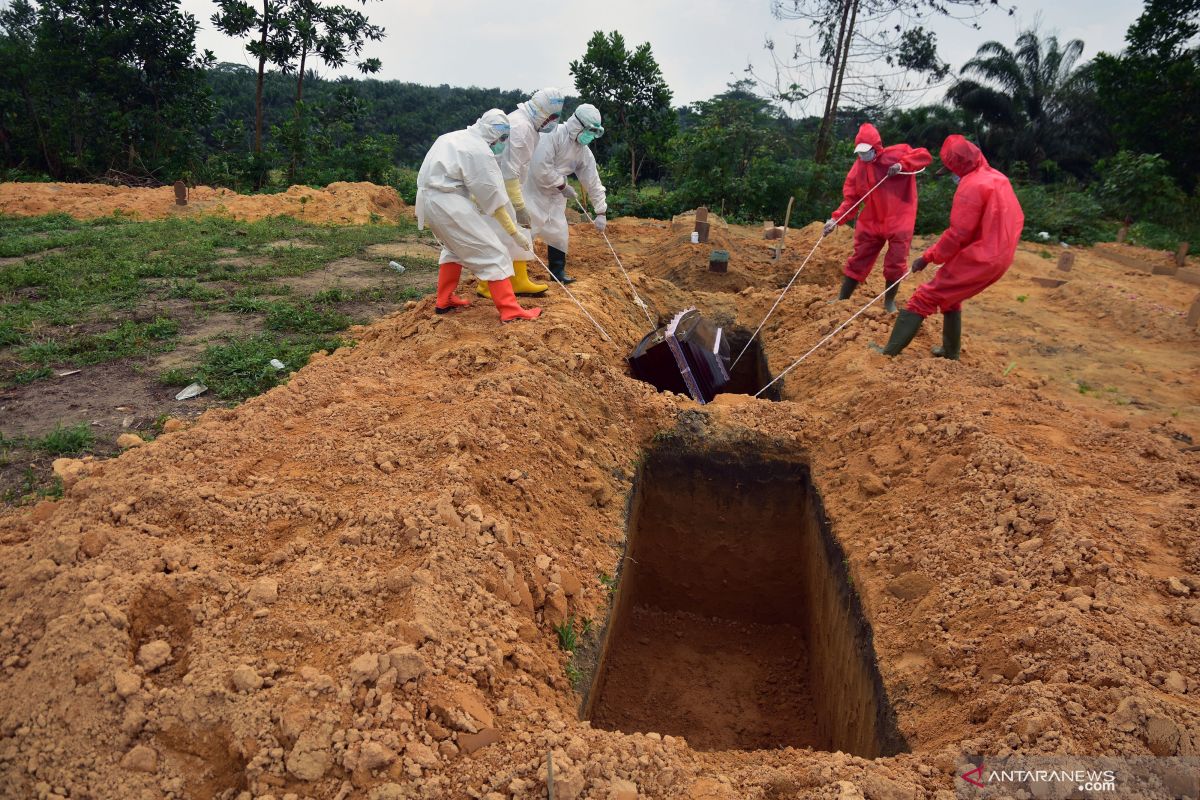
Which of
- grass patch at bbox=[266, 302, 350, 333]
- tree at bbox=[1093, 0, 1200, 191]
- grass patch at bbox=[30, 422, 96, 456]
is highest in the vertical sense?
tree at bbox=[1093, 0, 1200, 191]

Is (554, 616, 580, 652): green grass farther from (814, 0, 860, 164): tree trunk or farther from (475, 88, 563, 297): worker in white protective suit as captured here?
(814, 0, 860, 164): tree trunk

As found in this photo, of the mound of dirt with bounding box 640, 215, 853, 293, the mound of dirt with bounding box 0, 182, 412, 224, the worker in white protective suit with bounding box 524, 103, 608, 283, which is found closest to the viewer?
the worker in white protective suit with bounding box 524, 103, 608, 283

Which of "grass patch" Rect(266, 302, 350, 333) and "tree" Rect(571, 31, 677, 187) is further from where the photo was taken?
"tree" Rect(571, 31, 677, 187)

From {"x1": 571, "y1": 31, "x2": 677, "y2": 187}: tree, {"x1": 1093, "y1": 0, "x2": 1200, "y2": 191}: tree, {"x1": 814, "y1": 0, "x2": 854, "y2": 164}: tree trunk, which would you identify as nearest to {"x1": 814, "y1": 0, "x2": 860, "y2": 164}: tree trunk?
{"x1": 814, "y1": 0, "x2": 854, "y2": 164}: tree trunk

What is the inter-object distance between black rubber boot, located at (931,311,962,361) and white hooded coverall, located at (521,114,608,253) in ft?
9.65

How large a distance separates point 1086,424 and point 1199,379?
317cm

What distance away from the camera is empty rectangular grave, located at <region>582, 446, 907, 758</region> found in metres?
3.57

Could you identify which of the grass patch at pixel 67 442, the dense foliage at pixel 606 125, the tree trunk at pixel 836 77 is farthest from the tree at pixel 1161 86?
the grass patch at pixel 67 442

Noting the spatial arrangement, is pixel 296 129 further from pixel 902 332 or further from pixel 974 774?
pixel 974 774

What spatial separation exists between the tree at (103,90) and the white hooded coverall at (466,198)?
13639 millimetres

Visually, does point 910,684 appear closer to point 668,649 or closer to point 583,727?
point 583,727

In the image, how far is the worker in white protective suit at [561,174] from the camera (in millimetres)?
5965

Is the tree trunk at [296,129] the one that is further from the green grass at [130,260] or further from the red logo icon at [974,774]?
the red logo icon at [974,774]

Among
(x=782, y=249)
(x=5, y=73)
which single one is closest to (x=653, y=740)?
(x=782, y=249)
